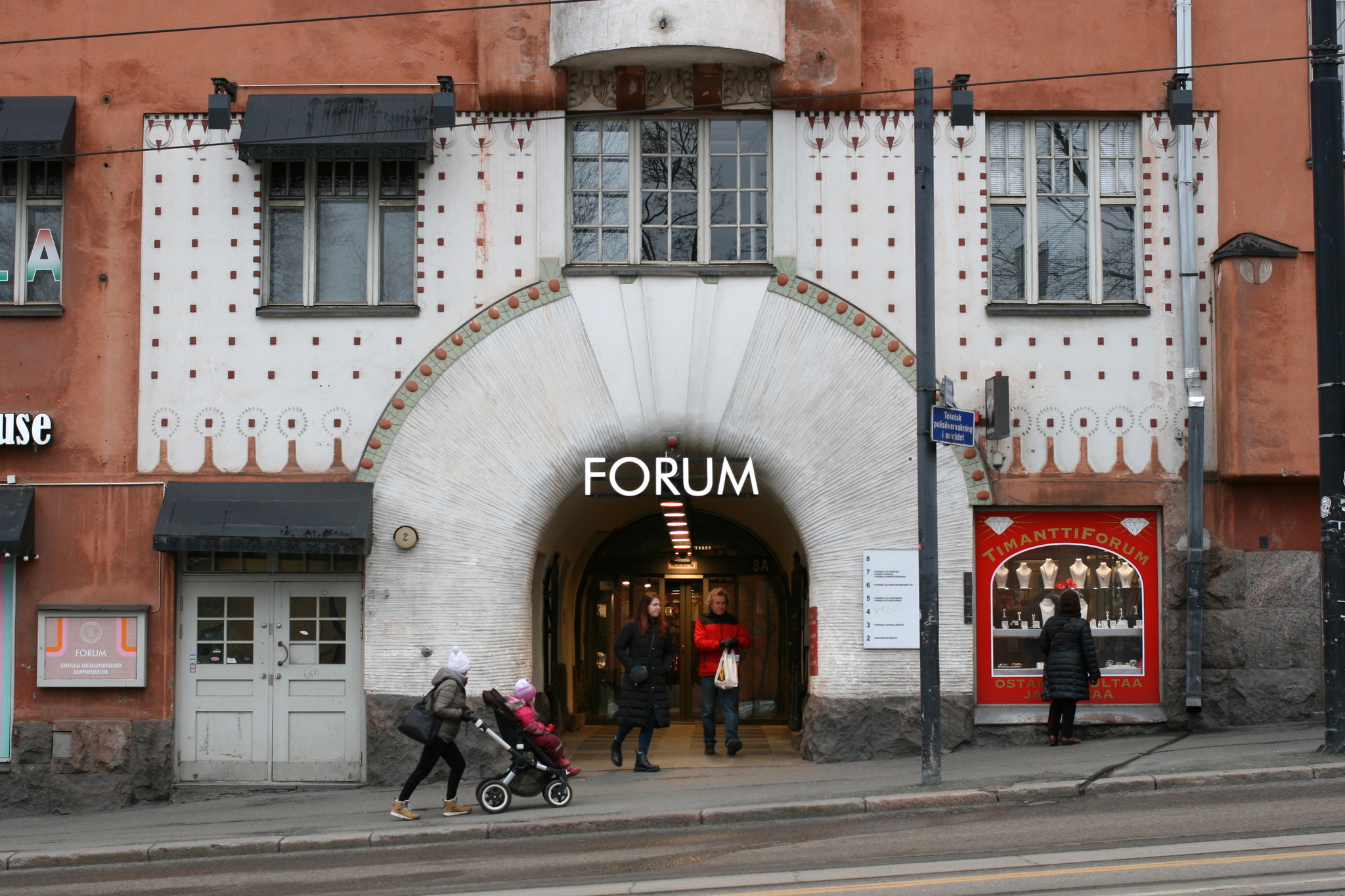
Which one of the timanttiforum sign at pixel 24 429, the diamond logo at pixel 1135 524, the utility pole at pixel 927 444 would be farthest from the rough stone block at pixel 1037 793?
the timanttiforum sign at pixel 24 429

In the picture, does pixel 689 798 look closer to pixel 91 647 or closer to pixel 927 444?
pixel 927 444

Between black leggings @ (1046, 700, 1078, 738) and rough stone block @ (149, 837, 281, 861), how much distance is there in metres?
7.62

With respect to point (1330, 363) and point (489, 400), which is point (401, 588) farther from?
point (1330, 363)

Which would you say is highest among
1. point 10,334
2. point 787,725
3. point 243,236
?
point 243,236

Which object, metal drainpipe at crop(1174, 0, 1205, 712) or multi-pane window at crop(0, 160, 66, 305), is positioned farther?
multi-pane window at crop(0, 160, 66, 305)

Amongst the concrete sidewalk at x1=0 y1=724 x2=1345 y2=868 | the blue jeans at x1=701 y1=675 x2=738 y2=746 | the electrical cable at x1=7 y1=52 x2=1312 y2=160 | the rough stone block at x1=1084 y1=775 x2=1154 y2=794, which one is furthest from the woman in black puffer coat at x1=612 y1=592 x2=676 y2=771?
the electrical cable at x1=7 y1=52 x2=1312 y2=160

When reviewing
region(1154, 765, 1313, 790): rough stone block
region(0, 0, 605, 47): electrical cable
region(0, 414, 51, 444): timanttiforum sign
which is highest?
region(0, 0, 605, 47): electrical cable

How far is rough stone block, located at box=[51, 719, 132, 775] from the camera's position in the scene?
14797 mm

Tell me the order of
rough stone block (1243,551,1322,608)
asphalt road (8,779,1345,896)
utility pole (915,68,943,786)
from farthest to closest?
rough stone block (1243,551,1322,608) < utility pole (915,68,943,786) < asphalt road (8,779,1345,896)

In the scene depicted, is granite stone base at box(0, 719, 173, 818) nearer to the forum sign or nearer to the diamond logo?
the forum sign

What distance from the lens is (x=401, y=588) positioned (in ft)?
48.9

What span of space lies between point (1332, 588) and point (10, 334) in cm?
1315

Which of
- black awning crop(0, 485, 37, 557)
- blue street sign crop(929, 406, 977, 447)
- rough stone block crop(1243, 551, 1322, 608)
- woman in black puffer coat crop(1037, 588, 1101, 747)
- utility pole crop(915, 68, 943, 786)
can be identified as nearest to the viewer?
utility pole crop(915, 68, 943, 786)

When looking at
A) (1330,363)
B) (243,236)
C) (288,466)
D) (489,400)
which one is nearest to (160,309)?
(243,236)
